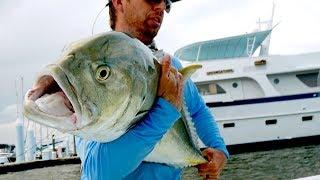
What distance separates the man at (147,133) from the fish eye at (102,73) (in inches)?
8.0

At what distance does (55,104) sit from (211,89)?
76.4ft

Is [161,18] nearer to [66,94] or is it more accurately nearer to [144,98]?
Result: [144,98]

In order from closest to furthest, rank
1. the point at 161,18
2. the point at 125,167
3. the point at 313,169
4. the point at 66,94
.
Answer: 1. the point at 66,94
2. the point at 125,167
3. the point at 161,18
4. the point at 313,169

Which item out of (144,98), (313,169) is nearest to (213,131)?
(144,98)

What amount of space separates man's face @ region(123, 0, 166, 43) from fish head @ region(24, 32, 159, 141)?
0.44 m

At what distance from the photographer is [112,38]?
143 centimetres

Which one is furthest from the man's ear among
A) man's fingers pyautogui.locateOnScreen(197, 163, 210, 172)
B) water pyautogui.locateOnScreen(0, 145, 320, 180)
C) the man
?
water pyautogui.locateOnScreen(0, 145, 320, 180)

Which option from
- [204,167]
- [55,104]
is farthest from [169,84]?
[204,167]

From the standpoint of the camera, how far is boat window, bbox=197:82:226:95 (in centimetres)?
2422

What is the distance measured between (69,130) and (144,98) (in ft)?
0.83

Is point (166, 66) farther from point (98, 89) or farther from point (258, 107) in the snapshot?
point (258, 107)

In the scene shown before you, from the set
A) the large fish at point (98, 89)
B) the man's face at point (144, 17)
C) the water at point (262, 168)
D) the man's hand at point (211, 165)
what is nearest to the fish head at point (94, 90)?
the large fish at point (98, 89)

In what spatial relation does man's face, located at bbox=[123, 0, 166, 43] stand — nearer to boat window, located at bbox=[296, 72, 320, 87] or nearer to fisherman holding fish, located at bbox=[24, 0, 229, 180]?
fisherman holding fish, located at bbox=[24, 0, 229, 180]

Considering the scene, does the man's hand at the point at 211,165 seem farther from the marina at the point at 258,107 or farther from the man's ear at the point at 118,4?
the marina at the point at 258,107
